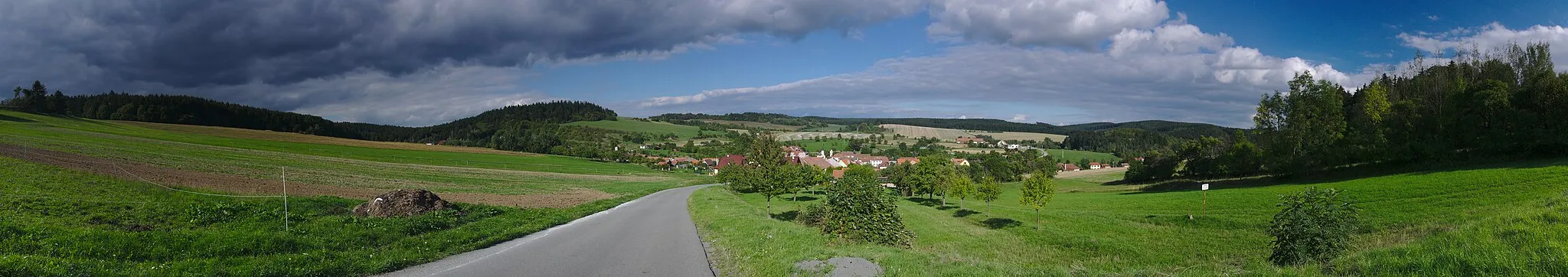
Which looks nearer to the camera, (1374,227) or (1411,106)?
(1374,227)

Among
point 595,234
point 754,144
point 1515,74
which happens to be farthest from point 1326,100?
point 595,234

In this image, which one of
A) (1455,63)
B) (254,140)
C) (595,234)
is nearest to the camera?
(595,234)

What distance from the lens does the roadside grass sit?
830cm

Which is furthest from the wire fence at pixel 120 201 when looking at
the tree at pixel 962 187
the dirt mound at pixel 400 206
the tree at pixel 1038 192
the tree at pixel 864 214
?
the tree at pixel 962 187

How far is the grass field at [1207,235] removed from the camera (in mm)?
8383

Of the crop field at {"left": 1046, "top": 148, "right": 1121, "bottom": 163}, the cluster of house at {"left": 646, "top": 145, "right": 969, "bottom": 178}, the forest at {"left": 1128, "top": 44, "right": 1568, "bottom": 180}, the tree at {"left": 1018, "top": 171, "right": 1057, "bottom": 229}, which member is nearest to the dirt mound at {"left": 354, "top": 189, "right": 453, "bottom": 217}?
the tree at {"left": 1018, "top": 171, "right": 1057, "bottom": 229}

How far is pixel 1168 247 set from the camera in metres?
21.3

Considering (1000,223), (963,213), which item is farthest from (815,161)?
(1000,223)

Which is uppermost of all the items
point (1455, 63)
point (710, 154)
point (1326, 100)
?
point (1455, 63)

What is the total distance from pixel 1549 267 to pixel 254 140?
3770 inches

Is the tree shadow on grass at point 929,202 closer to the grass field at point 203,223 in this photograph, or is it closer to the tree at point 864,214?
the grass field at point 203,223

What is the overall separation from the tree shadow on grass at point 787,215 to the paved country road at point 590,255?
8.31 metres

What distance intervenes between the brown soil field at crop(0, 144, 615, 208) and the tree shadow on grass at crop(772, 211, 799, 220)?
9.74 m

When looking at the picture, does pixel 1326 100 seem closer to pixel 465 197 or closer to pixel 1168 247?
pixel 1168 247
